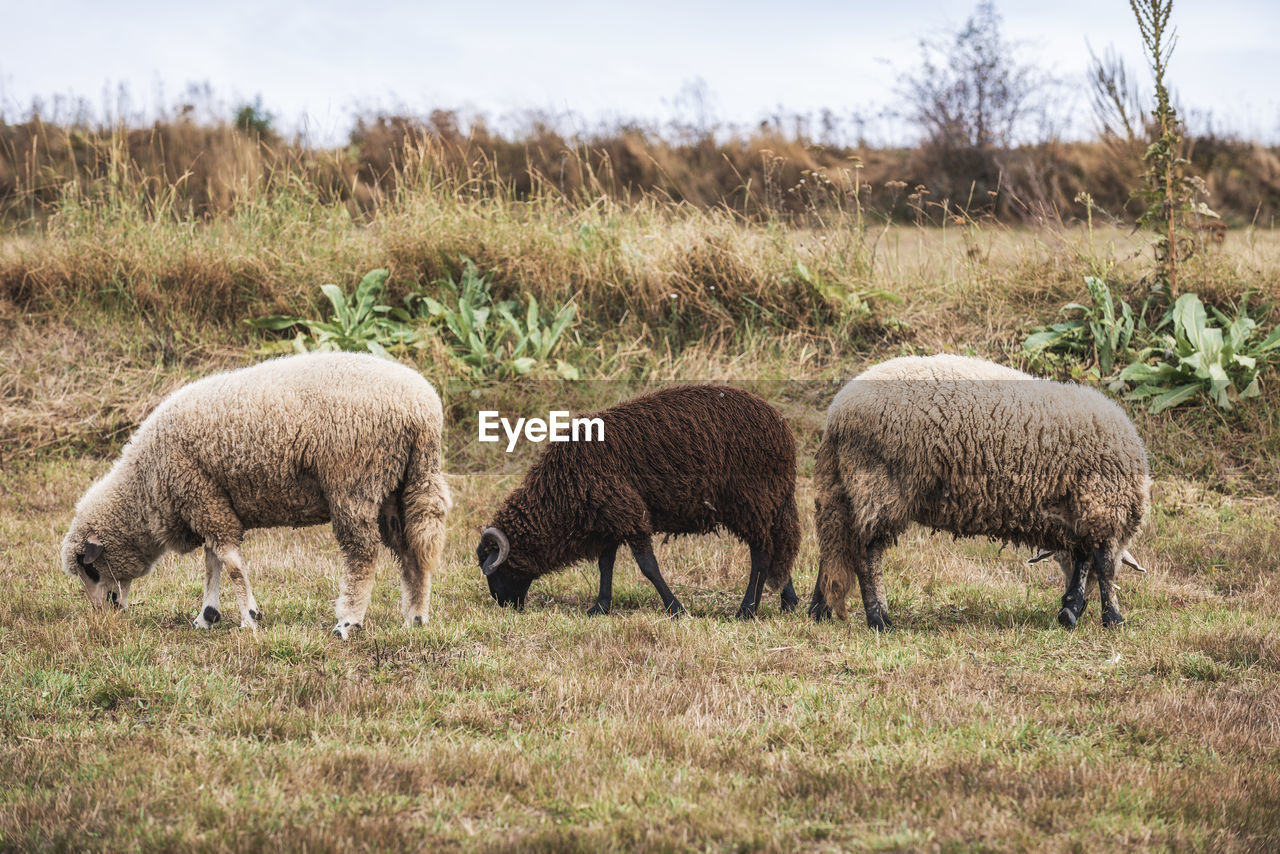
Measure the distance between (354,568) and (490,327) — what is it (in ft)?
20.8

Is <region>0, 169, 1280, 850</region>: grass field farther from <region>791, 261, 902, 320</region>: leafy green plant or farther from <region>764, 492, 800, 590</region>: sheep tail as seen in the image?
<region>791, 261, 902, 320</region>: leafy green plant

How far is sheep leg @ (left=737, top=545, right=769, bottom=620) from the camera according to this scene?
7.16 metres

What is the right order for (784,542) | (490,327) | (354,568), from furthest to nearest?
(490,327), (784,542), (354,568)

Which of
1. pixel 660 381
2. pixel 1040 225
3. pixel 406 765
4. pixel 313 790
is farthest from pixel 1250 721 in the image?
pixel 1040 225

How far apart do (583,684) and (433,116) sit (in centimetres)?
1190

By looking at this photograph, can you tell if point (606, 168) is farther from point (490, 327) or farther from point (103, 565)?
point (103, 565)

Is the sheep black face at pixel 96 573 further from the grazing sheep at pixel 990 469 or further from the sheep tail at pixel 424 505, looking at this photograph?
the grazing sheep at pixel 990 469

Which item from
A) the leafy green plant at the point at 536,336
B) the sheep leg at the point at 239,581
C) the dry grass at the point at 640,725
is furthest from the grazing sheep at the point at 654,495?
the leafy green plant at the point at 536,336

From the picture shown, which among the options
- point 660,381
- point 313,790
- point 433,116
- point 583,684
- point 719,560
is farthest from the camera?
point 433,116

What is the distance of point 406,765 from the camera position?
4254 millimetres

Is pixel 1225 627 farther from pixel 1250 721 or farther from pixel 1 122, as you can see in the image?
pixel 1 122

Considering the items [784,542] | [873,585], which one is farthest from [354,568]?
[873,585]

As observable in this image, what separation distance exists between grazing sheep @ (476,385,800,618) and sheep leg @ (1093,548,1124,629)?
1878mm

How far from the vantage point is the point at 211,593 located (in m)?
6.64
